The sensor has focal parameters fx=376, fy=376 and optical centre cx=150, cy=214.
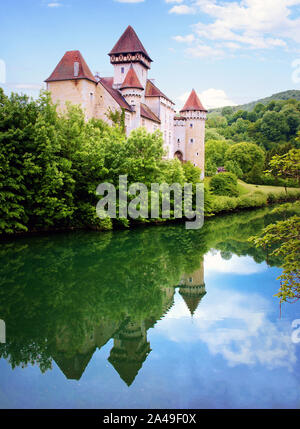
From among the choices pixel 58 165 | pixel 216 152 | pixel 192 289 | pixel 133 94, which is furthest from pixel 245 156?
pixel 192 289

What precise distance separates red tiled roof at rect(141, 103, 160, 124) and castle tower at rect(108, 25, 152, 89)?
2728 mm

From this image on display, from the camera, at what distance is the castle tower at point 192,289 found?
384 inches

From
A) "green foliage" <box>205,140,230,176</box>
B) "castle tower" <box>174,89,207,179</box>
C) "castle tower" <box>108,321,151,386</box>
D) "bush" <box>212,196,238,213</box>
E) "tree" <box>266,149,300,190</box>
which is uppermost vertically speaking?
"green foliage" <box>205,140,230,176</box>

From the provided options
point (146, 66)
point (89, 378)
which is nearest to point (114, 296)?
point (89, 378)

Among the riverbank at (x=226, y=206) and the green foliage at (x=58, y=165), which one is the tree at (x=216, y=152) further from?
the green foliage at (x=58, y=165)

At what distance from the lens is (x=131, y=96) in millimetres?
29250

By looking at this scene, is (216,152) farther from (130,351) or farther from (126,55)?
(130,351)

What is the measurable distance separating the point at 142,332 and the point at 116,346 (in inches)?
33.0

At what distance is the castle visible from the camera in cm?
2631

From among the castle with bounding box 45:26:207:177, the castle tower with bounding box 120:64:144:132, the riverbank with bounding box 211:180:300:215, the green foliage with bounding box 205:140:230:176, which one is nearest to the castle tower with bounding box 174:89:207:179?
the castle with bounding box 45:26:207:177

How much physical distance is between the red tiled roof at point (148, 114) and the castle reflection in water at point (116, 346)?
2426cm

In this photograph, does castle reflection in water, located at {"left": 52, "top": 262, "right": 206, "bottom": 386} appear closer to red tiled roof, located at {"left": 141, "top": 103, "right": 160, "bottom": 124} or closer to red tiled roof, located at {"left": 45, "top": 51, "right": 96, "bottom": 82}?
red tiled roof, located at {"left": 45, "top": 51, "right": 96, "bottom": 82}

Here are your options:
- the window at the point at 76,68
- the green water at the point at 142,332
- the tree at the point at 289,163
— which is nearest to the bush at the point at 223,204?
the window at the point at 76,68

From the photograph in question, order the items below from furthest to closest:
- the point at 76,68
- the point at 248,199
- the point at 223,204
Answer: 1. the point at 248,199
2. the point at 223,204
3. the point at 76,68
